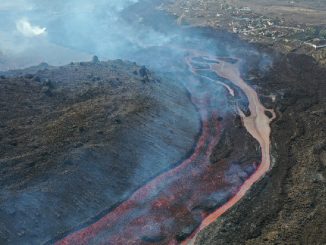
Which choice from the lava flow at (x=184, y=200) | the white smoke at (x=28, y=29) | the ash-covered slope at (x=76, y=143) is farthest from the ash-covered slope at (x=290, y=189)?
the white smoke at (x=28, y=29)

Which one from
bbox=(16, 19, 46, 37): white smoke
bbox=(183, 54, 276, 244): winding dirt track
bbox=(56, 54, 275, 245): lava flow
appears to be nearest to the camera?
bbox=(56, 54, 275, 245): lava flow

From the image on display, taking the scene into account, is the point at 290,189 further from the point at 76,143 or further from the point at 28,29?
the point at 28,29

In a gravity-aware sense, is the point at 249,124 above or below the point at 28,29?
below

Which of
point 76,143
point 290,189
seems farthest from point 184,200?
point 76,143

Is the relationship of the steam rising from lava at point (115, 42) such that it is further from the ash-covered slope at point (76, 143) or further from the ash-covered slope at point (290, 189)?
the ash-covered slope at point (76, 143)

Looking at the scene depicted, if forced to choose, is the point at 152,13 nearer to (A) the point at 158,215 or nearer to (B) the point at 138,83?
(B) the point at 138,83

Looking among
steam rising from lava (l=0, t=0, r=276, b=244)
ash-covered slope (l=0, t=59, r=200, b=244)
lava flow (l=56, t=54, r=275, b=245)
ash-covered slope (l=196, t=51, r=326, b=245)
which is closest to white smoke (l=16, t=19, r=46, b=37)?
steam rising from lava (l=0, t=0, r=276, b=244)

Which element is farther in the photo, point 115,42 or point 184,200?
point 115,42

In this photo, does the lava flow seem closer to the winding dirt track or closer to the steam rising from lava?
the winding dirt track
